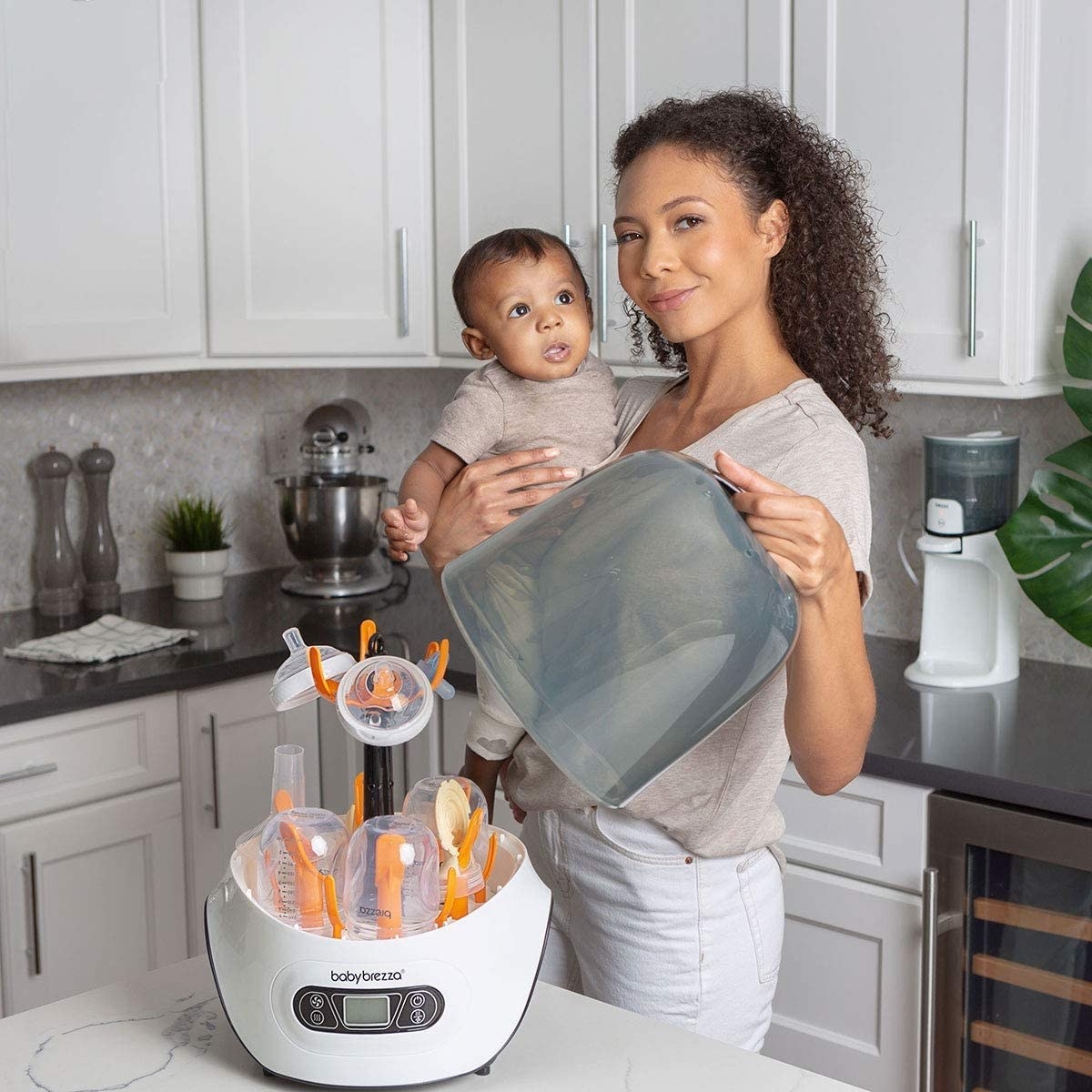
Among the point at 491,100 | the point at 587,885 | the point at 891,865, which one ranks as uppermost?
the point at 491,100

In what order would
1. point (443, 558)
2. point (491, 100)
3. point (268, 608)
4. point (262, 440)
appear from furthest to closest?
point (262, 440), point (268, 608), point (491, 100), point (443, 558)

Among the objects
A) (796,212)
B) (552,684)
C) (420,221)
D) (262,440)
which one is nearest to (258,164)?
(420,221)

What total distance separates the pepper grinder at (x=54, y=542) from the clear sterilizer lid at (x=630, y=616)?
6.47 feet

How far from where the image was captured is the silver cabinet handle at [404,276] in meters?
2.69

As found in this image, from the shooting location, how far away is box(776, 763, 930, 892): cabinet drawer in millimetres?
1918

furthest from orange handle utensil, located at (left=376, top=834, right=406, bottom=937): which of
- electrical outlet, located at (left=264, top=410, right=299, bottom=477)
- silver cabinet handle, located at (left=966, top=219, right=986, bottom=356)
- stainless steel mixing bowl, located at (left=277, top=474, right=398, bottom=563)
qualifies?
electrical outlet, located at (left=264, top=410, right=299, bottom=477)

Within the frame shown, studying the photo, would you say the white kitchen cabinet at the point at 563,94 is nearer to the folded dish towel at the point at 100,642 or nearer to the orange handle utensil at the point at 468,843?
the folded dish towel at the point at 100,642

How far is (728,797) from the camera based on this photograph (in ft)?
4.42

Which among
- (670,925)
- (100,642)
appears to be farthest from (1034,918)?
(100,642)

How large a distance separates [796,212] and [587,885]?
0.67 meters

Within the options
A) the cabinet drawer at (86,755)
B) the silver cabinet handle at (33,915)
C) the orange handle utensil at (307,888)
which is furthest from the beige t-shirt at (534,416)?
the silver cabinet handle at (33,915)

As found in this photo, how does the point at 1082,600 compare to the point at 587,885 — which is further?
the point at 1082,600

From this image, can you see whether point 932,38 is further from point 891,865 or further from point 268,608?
point 268,608

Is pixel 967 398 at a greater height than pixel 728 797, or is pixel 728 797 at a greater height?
pixel 967 398
